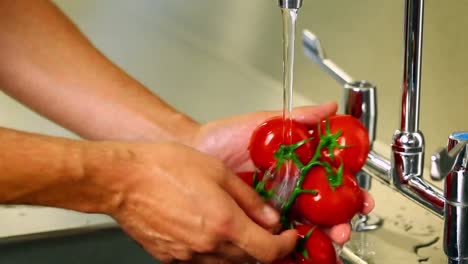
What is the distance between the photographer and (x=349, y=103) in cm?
100

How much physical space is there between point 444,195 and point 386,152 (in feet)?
1.16

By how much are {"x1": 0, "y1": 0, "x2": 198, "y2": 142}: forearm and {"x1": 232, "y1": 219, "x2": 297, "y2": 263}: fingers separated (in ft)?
0.87

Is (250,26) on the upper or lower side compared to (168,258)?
upper

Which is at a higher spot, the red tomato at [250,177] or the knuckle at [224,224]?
the red tomato at [250,177]

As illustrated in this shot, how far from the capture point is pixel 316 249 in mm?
801

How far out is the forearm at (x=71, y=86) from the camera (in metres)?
1.02

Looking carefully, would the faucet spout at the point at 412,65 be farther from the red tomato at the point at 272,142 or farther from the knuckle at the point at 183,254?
the knuckle at the point at 183,254

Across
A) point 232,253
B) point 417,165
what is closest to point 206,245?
point 232,253

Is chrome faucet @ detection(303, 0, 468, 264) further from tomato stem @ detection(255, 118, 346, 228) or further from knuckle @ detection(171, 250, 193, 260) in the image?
knuckle @ detection(171, 250, 193, 260)

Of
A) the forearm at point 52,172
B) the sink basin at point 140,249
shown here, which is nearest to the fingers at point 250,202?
the forearm at point 52,172

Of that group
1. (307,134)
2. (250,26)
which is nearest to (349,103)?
(307,134)

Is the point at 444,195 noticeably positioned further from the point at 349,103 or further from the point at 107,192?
the point at 107,192

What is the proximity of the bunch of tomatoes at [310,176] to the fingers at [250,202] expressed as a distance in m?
0.02

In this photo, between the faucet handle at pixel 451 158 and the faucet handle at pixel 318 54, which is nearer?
the faucet handle at pixel 451 158
